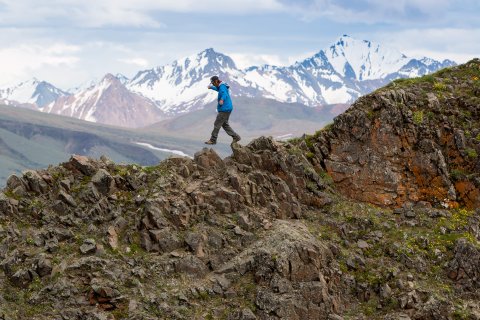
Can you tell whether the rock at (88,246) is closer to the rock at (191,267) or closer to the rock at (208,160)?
the rock at (191,267)

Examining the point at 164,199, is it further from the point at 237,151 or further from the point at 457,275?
the point at 457,275

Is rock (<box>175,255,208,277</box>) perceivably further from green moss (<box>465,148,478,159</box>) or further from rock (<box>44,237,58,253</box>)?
green moss (<box>465,148,478,159</box>)

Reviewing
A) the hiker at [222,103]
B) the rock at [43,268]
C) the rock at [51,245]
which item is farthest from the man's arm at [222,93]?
the rock at [43,268]

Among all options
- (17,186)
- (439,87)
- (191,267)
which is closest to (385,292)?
(191,267)

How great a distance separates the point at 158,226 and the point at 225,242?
312cm

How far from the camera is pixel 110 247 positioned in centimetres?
2417

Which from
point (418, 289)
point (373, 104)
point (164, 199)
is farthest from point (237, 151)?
point (418, 289)

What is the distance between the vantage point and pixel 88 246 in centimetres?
2388

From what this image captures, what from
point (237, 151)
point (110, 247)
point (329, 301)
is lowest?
point (329, 301)

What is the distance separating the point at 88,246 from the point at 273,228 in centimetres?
844

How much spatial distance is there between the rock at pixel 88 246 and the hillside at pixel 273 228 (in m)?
0.04

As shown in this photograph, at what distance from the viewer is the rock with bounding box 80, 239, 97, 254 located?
2367 centimetres

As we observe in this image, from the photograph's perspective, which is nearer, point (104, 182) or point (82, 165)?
point (104, 182)

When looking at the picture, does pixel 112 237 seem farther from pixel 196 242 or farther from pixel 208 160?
pixel 208 160
